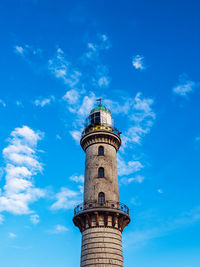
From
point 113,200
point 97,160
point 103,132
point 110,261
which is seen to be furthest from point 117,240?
point 103,132

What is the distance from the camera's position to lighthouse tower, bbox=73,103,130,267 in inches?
958

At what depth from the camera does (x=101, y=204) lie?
26.6 metres

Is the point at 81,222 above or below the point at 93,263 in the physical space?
above

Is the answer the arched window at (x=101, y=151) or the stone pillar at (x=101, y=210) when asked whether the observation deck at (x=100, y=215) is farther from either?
the arched window at (x=101, y=151)

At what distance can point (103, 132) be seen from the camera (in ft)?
103

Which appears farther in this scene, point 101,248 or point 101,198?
point 101,198

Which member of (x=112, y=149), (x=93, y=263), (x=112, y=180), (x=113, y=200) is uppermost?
(x=112, y=149)

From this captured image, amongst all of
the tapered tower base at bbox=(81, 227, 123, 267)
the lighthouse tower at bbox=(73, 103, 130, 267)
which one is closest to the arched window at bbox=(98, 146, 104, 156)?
the lighthouse tower at bbox=(73, 103, 130, 267)

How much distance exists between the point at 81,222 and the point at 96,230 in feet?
6.55

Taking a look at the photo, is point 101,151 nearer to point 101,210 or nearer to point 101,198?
point 101,198

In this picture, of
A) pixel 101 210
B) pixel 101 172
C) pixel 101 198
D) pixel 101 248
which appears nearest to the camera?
pixel 101 248

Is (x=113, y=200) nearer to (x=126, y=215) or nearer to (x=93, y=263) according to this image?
(x=126, y=215)

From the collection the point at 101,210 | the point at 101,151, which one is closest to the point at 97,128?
the point at 101,151

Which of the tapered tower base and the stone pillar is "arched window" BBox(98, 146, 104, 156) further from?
the tapered tower base
